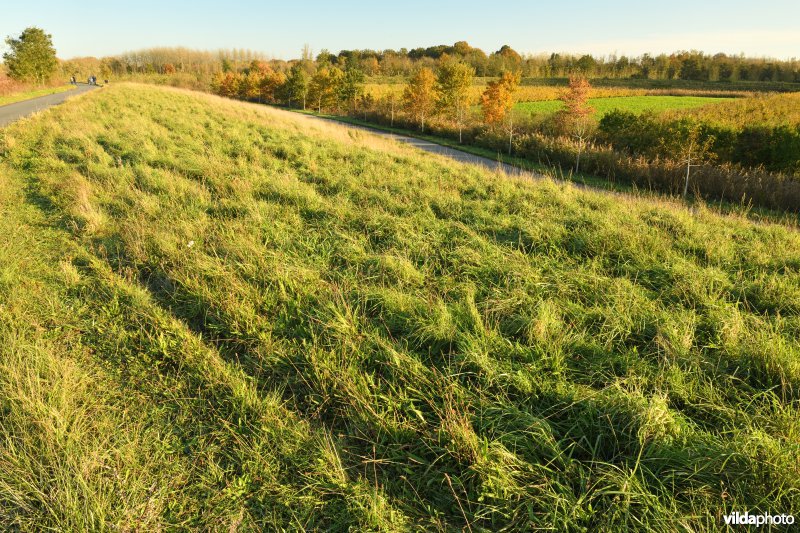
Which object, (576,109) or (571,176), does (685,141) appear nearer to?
(571,176)

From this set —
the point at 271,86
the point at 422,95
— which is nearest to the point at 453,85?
the point at 422,95

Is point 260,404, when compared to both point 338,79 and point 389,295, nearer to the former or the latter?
point 389,295

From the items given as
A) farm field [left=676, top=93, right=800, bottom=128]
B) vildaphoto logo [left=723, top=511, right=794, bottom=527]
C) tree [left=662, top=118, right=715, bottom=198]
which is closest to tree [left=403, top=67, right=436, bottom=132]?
tree [left=662, top=118, right=715, bottom=198]

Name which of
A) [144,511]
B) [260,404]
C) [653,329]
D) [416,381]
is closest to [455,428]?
[416,381]

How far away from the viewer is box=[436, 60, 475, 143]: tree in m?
30.9

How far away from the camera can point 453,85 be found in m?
31.3

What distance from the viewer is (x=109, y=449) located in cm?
239

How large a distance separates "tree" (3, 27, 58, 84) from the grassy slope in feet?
166

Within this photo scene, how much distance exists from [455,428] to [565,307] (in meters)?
2.00

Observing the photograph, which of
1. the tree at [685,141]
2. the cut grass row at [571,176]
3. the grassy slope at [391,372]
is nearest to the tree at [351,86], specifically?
the cut grass row at [571,176]

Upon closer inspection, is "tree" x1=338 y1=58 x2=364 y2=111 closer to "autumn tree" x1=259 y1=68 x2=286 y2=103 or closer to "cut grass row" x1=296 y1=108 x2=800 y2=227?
"cut grass row" x1=296 y1=108 x2=800 y2=227

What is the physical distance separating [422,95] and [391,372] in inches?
1299

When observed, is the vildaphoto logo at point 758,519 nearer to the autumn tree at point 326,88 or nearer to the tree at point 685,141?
the tree at point 685,141

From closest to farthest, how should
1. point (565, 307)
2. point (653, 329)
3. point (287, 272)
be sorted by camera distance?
point (653, 329)
point (565, 307)
point (287, 272)
